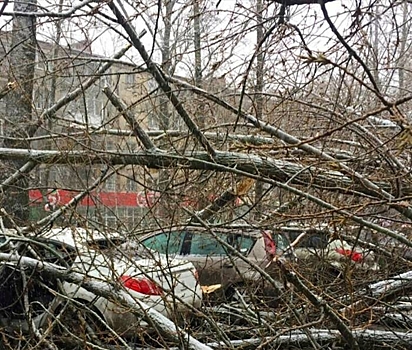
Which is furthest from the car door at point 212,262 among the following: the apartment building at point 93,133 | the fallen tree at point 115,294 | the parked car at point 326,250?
the fallen tree at point 115,294

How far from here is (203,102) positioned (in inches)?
204

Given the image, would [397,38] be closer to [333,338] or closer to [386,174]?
[386,174]

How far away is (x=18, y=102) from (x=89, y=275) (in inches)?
206

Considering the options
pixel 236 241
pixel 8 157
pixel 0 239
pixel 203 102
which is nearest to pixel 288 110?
pixel 203 102

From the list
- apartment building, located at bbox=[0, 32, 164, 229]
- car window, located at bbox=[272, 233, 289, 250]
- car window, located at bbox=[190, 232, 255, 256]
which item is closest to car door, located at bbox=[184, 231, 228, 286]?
car window, located at bbox=[190, 232, 255, 256]

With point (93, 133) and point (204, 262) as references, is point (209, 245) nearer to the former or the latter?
point (204, 262)

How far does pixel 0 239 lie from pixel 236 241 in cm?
247

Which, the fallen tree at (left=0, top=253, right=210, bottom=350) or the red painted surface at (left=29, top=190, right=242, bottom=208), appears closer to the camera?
the fallen tree at (left=0, top=253, right=210, bottom=350)

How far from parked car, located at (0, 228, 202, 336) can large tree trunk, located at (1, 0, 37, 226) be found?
51cm

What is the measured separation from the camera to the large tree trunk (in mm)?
5137

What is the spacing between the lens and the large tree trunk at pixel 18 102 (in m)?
5.14

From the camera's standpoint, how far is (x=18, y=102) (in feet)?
28.9

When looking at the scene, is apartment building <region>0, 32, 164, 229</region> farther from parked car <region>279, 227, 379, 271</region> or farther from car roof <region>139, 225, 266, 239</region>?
parked car <region>279, 227, 379, 271</region>

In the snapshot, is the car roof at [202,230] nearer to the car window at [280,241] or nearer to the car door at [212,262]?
the car window at [280,241]
